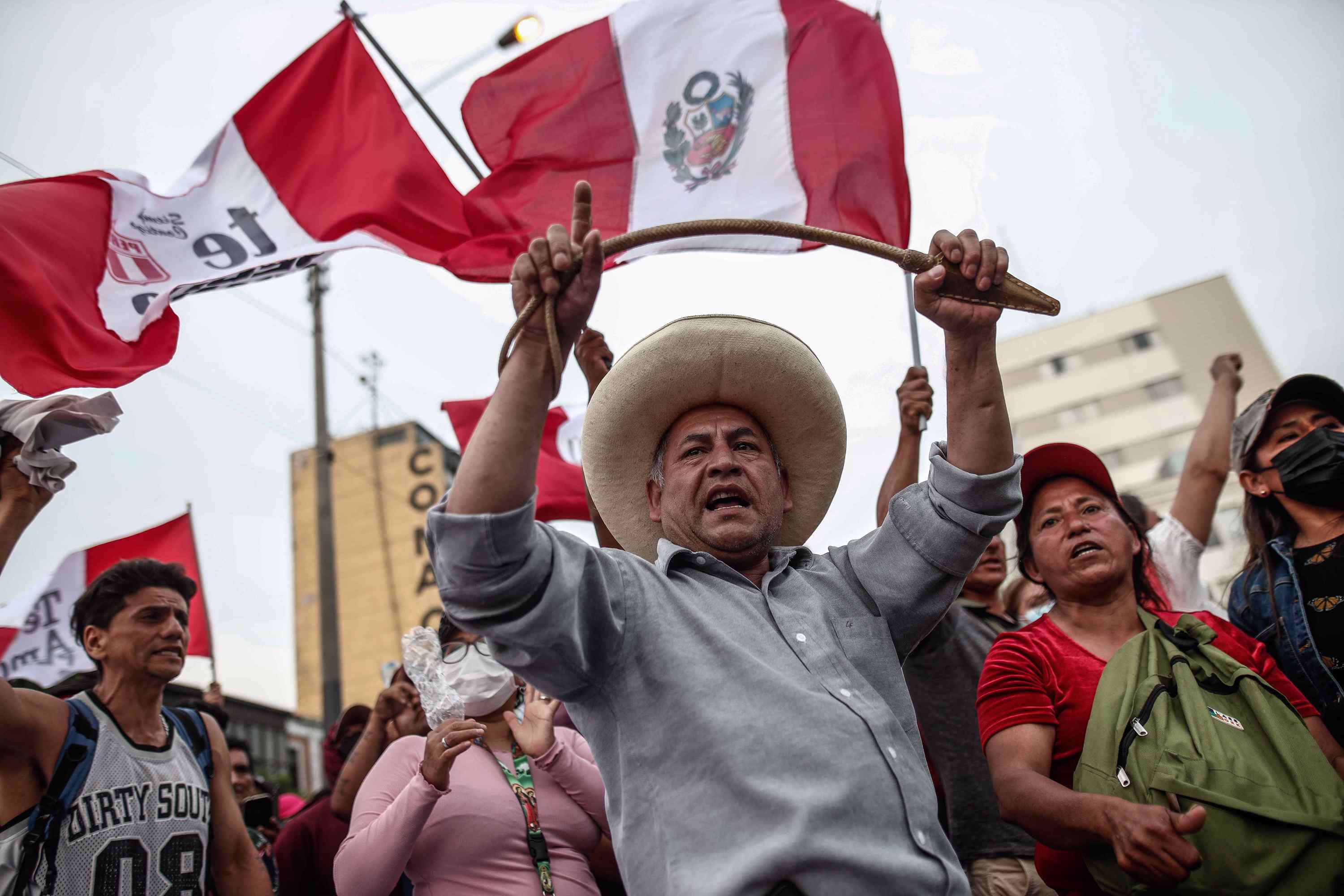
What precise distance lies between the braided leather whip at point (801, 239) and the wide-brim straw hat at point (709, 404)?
42 cm

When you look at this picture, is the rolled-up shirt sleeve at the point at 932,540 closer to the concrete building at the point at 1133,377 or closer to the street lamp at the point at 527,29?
the street lamp at the point at 527,29

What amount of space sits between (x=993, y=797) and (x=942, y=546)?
1761mm

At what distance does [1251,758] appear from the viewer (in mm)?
2447

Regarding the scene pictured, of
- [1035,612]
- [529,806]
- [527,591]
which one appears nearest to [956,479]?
[527,591]

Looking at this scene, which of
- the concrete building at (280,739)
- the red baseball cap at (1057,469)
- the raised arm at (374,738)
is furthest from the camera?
the concrete building at (280,739)

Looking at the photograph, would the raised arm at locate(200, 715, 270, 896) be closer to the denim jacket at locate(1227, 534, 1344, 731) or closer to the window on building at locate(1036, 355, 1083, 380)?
the denim jacket at locate(1227, 534, 1344, 731)

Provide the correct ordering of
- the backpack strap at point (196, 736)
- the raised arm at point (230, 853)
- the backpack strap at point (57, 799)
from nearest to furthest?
the backpack strap at point (57, 799) < the raised arm at point (230, 853) < the backpack strap at point (196, 736)

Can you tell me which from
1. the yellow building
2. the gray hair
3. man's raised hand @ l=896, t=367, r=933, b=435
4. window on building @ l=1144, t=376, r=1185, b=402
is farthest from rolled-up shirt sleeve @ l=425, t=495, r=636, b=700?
window on building @ l=1144, t=376, r=1185, b=402

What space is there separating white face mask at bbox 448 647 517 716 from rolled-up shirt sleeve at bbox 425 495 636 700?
1.56 m

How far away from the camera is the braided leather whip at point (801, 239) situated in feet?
6.52

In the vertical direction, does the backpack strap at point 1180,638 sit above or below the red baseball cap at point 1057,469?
below

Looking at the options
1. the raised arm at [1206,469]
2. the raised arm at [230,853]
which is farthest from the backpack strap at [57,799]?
the raised arm at [1206,469]

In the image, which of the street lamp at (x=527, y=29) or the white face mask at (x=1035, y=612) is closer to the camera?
the white face mask at (x=1035, y=612)

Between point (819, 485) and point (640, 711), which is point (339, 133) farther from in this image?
point (640, 711)
